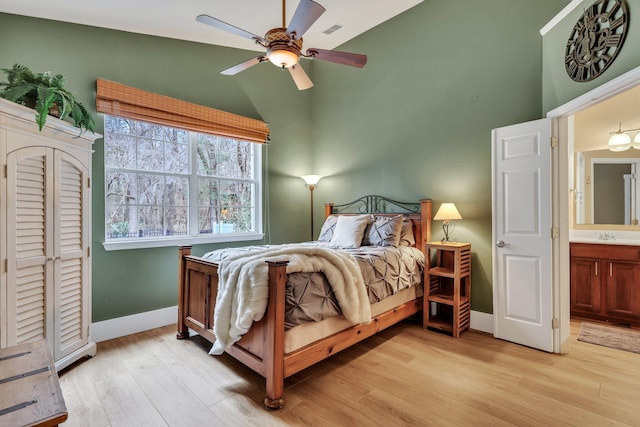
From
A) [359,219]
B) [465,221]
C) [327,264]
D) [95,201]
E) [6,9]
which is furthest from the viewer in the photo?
[359,219]

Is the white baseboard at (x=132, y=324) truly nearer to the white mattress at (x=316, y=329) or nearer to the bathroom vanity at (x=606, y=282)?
the white mattress at (x=316, y=329)

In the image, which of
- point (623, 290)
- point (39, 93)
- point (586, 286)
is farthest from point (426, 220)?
point (39, 93)

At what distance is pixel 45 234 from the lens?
2.27 metres

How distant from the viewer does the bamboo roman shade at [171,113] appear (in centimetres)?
306

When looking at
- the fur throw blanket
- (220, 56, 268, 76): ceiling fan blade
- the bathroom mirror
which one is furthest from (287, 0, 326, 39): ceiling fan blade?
the bathroom mirror

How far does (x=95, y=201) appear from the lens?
304 centimetres

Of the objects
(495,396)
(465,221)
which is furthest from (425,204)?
(495,396)

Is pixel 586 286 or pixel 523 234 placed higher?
pixel 523 234

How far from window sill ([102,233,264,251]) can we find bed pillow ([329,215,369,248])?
46.8 inches

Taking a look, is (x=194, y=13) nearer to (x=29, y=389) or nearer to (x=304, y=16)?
(x=304, y=16)

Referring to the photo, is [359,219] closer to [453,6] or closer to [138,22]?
[453,6]

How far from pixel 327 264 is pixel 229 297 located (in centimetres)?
72

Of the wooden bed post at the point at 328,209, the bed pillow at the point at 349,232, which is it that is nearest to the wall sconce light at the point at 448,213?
the bed pillow at the point at 349,232

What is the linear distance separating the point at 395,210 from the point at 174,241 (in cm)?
267
